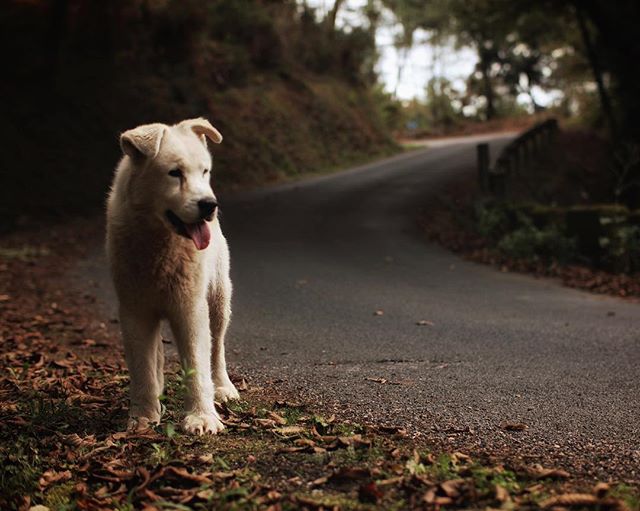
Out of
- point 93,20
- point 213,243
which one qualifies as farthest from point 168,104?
point 213,243

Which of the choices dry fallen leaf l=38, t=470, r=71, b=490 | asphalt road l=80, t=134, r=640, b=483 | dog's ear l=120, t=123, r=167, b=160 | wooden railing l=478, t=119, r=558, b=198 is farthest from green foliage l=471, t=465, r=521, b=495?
wooden railing l=478, t=119, r=558, b=198

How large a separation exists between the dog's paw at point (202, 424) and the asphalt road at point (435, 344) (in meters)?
0.88

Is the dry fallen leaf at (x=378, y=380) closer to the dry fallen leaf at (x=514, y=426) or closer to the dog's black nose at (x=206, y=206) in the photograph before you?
the dry fallen leaf at (x=514, y=426)

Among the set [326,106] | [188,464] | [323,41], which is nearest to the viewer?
[188,464]

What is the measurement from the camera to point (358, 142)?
110 feet

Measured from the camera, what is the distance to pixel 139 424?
15.6 feet

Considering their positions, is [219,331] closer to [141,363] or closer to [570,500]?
[141,363]

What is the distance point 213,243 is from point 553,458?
250 cm

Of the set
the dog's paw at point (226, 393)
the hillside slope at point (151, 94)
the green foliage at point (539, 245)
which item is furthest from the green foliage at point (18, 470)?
the hillside slope at point (151, 94)

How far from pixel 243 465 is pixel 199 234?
52.5 inches

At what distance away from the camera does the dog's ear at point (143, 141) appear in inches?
176

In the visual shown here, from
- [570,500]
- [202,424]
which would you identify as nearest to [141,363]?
[202,424]

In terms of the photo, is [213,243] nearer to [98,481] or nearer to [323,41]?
[98,481]

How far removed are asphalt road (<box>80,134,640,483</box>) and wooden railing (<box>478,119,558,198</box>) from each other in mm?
3012
